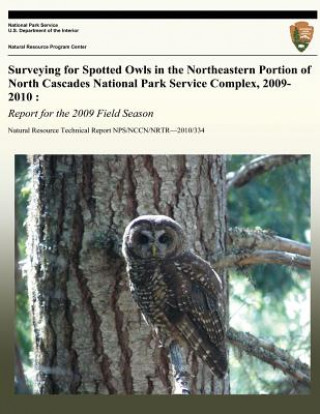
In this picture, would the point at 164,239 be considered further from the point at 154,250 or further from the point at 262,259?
the point at 262,259

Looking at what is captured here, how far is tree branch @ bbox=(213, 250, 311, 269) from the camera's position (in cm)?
317

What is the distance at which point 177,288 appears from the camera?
3.11 metres

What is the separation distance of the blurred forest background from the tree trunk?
1.45 metres

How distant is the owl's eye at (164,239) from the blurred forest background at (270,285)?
5.28ft
